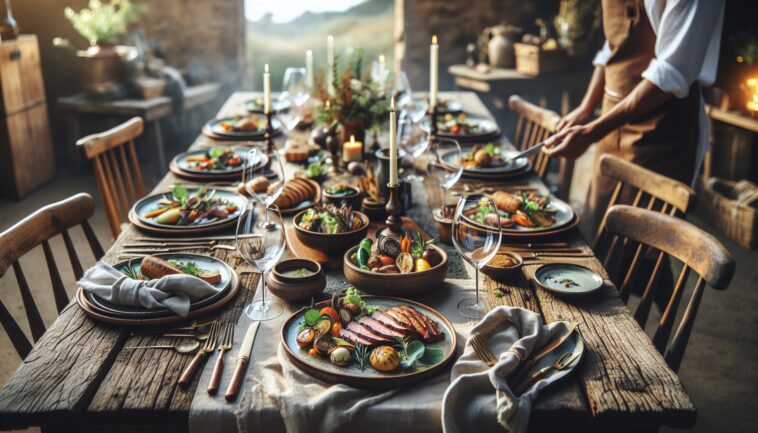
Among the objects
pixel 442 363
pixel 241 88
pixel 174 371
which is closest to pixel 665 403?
pixel 442 363

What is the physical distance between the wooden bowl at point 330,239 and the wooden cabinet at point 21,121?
12.2 feet

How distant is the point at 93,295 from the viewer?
5.59 feet

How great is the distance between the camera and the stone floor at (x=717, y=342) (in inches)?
115

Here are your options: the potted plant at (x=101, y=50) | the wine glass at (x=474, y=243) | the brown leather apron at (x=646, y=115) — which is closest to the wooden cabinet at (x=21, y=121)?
the potted plant at (x=101, y=50)

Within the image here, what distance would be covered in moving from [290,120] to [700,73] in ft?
6.22

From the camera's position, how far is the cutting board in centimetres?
196

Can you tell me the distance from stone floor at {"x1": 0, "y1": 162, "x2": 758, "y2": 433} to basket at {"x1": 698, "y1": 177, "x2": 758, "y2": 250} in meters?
0.09

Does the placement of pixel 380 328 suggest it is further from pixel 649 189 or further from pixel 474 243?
Result: pixel 649 189

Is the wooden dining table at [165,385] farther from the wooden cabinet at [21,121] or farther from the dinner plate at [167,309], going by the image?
the wooden cabinet at [21,121]

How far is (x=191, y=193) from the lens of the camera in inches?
99.6

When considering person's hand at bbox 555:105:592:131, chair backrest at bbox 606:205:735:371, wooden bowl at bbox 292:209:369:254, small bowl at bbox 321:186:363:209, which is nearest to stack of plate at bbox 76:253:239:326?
wooden bowl at bbox 292:209:369:254

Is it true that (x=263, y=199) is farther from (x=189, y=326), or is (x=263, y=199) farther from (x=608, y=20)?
(x=608, y=20)

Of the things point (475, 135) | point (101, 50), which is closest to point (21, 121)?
point (101, 50)

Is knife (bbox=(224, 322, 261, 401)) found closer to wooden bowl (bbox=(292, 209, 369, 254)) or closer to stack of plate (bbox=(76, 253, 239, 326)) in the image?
stack of plate (bbox=(76, 253, 239, 326))
